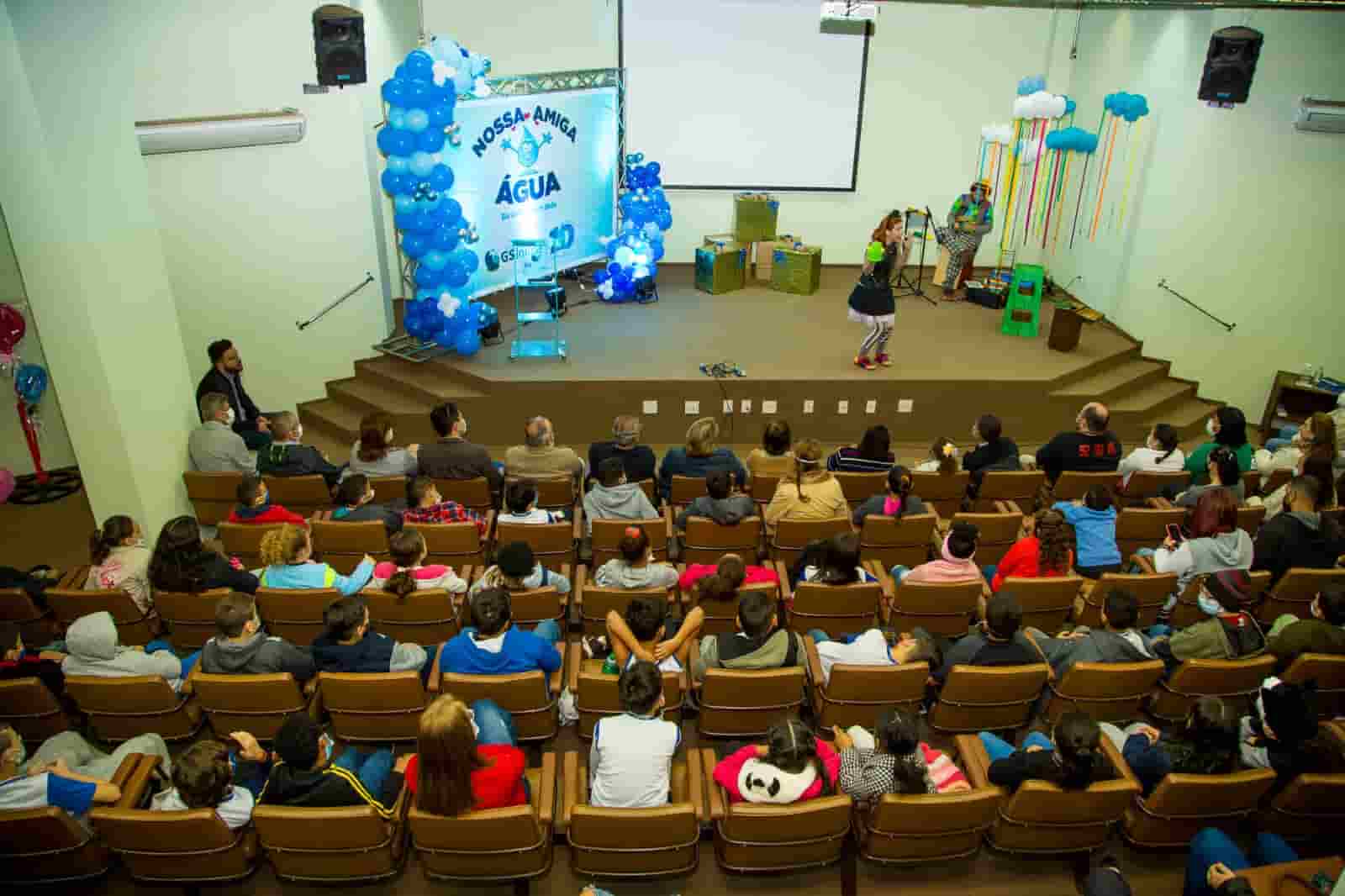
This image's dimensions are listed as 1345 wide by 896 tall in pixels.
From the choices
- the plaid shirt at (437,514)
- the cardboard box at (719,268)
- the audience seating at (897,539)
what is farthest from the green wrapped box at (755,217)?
the plaid shirt at (437,514)

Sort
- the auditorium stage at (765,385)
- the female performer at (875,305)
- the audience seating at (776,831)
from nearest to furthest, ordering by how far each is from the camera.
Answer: the audience seating at (776,831), the auditorium stage at (765,385), the female performer at (875,305)

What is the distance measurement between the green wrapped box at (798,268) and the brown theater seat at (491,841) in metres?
7.73

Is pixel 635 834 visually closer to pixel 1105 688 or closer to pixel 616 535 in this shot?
pixel 616 535

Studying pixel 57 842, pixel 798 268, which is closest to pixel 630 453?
pixel 57 842


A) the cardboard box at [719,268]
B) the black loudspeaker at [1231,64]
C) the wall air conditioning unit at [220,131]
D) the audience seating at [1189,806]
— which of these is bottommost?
the audience seating at [1189,806]

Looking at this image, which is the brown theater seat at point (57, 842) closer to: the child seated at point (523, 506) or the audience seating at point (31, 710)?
the audience seating at point (31, 710)

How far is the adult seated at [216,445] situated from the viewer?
19.7 feet

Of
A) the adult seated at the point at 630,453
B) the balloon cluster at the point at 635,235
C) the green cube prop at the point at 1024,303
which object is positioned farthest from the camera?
the balloon cluster at the point at 635,235

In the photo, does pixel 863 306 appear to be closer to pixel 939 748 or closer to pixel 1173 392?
pixel 1173 392

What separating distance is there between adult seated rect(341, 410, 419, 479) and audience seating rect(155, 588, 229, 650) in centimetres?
139

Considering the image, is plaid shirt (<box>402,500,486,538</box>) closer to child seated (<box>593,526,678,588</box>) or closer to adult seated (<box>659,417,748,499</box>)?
child seated (<box>593,526,678,588</box>)

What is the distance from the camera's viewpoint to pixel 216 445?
6.00 metres

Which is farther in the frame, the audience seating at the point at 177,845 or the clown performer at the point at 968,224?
the clown performer at the point at 968,224

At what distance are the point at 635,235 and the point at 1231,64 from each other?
562 centimetres
